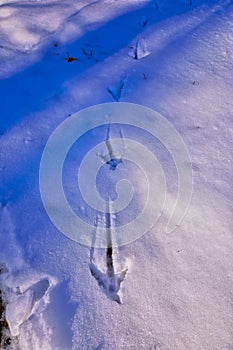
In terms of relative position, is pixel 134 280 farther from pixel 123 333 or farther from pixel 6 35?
pixel 6 35

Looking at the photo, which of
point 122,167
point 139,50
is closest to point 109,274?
point 122,167

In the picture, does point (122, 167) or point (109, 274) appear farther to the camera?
point (122, 167)

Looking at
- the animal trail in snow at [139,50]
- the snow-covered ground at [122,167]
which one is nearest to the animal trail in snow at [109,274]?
the snow-covered ground at [122,167]

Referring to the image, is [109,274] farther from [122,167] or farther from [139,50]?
[139,50]

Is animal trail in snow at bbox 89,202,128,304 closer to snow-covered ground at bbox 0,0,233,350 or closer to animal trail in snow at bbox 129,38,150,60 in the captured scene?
snow-covered ground at bbox 0,0,233,350

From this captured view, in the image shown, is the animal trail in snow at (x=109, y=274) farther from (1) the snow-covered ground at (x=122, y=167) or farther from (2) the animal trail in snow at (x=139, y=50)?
(2) the animal trail in snow at (x=139, y=50)

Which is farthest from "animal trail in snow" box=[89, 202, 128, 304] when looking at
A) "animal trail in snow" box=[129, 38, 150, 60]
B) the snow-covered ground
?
"animal trail in snow" box=[129, 38, 150, 60]

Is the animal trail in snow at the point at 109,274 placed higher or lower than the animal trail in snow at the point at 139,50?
lower

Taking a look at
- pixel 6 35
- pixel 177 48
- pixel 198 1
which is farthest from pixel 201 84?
pixel 6 35
